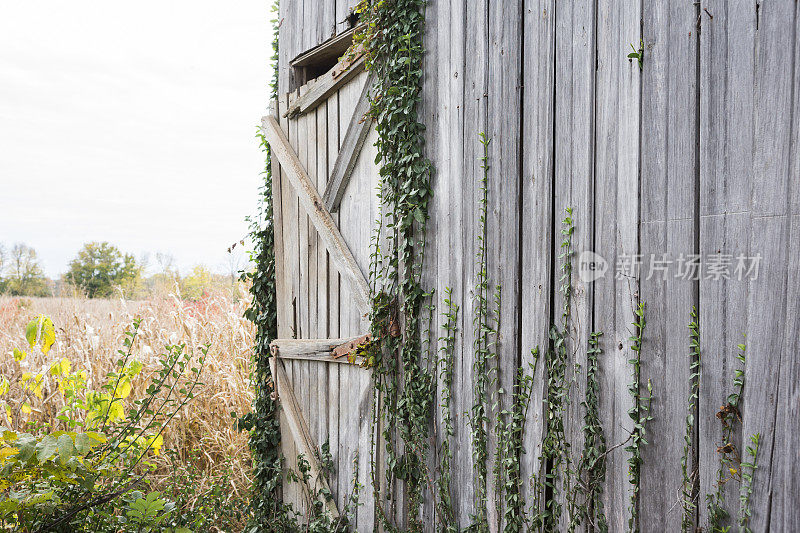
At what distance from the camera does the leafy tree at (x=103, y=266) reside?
2364cm

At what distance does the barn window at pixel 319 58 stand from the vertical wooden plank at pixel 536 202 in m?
1.50

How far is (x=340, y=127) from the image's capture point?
3.62 m

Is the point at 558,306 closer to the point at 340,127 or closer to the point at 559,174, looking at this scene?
the point at 559,174

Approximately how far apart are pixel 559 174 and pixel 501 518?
60.5 inches

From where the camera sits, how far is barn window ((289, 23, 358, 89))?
3.63m

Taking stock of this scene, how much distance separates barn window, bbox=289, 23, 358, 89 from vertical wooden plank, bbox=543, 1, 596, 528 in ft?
5.54

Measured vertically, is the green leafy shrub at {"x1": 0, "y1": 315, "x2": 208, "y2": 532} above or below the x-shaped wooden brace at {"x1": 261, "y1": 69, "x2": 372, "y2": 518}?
below

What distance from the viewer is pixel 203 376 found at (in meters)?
5.55

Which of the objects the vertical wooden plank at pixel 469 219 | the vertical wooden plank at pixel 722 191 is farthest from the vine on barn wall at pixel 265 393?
the vertical wooden plank at pixel 722 191

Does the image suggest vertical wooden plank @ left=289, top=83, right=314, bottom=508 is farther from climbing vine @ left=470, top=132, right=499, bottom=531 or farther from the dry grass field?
climbing vine @ left=470, top=132, right=499, bottom=531

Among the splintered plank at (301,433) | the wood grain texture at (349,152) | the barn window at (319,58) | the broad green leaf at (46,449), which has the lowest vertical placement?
the splintered plank at (301,433)

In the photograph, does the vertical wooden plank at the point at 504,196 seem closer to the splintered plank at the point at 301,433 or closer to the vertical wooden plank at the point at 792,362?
the vertical wooden plank at the point at 792,362

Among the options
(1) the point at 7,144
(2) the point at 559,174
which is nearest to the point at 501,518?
(2) the point at 559,174
